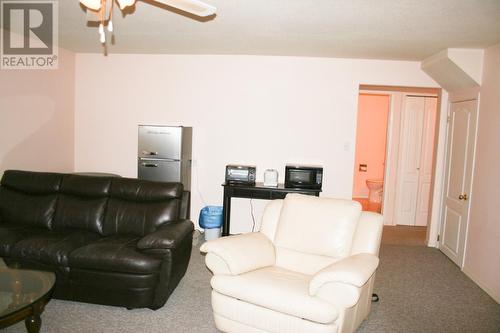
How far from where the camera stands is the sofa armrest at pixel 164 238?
2.78m

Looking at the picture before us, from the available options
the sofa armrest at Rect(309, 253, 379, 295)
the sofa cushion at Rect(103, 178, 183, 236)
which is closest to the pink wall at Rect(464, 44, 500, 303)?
the sofa armrest at Rect(309, 253, 379, 295)

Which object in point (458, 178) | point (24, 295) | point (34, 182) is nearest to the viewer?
point (24, 295)

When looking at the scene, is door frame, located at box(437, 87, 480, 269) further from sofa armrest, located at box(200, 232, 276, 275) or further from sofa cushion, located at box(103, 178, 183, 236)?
sofa cushion, located at box(103, 178, 183, 236)

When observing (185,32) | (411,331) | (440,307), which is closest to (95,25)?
(185,32)

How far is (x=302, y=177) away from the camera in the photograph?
14.8 feet

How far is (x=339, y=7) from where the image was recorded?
283 centimetres

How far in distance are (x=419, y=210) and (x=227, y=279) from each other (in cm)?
468

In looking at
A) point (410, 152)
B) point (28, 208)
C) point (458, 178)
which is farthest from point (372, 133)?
point (28, 208)

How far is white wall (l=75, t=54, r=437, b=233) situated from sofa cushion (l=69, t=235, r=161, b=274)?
2.39 m

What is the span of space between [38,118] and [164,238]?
2.88m

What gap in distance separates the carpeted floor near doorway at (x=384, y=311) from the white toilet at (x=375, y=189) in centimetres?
327

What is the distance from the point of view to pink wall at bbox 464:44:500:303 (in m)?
3.44

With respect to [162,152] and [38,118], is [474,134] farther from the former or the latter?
[38,118]

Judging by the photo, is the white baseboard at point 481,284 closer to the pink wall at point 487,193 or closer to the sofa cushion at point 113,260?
the pink wall at point 487,193
